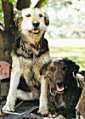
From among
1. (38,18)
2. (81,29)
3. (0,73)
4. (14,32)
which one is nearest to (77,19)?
(81,29)

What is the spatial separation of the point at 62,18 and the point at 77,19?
0.12 meters

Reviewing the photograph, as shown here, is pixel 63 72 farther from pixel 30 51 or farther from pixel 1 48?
pixel 1 48

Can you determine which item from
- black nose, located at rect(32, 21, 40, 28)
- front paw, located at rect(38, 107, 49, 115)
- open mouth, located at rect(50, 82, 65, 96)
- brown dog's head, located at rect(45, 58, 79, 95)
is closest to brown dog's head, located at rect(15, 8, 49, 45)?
black nose, located at rect(32, 21, 40, 28)

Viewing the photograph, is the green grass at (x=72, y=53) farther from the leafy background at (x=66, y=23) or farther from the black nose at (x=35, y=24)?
the black nose at (x=35, y=24)

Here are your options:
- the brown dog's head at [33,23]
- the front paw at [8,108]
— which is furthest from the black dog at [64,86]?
the front paw at [8,108]

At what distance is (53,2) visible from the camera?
337cm

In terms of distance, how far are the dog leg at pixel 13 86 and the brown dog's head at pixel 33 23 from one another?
25 cm

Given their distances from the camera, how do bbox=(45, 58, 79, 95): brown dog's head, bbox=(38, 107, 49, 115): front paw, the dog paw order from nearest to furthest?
bbox=(45, 58, 79, 95): brown dog's head < bbox=(38, 107, 49, 115): front paw < the dog paw

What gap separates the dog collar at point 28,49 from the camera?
135 inches

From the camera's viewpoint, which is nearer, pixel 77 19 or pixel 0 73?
pixel 77 19

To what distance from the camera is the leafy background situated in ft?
10.9

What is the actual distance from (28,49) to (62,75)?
37 centimetres

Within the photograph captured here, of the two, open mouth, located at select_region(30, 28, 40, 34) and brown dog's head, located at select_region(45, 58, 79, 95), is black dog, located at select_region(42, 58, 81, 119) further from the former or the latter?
open mouth, located at select_region(30, 28, 40, 34)

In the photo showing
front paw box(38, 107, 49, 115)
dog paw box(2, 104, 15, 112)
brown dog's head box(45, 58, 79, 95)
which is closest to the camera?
brown dog's head box(45, 58, 79, 95)
